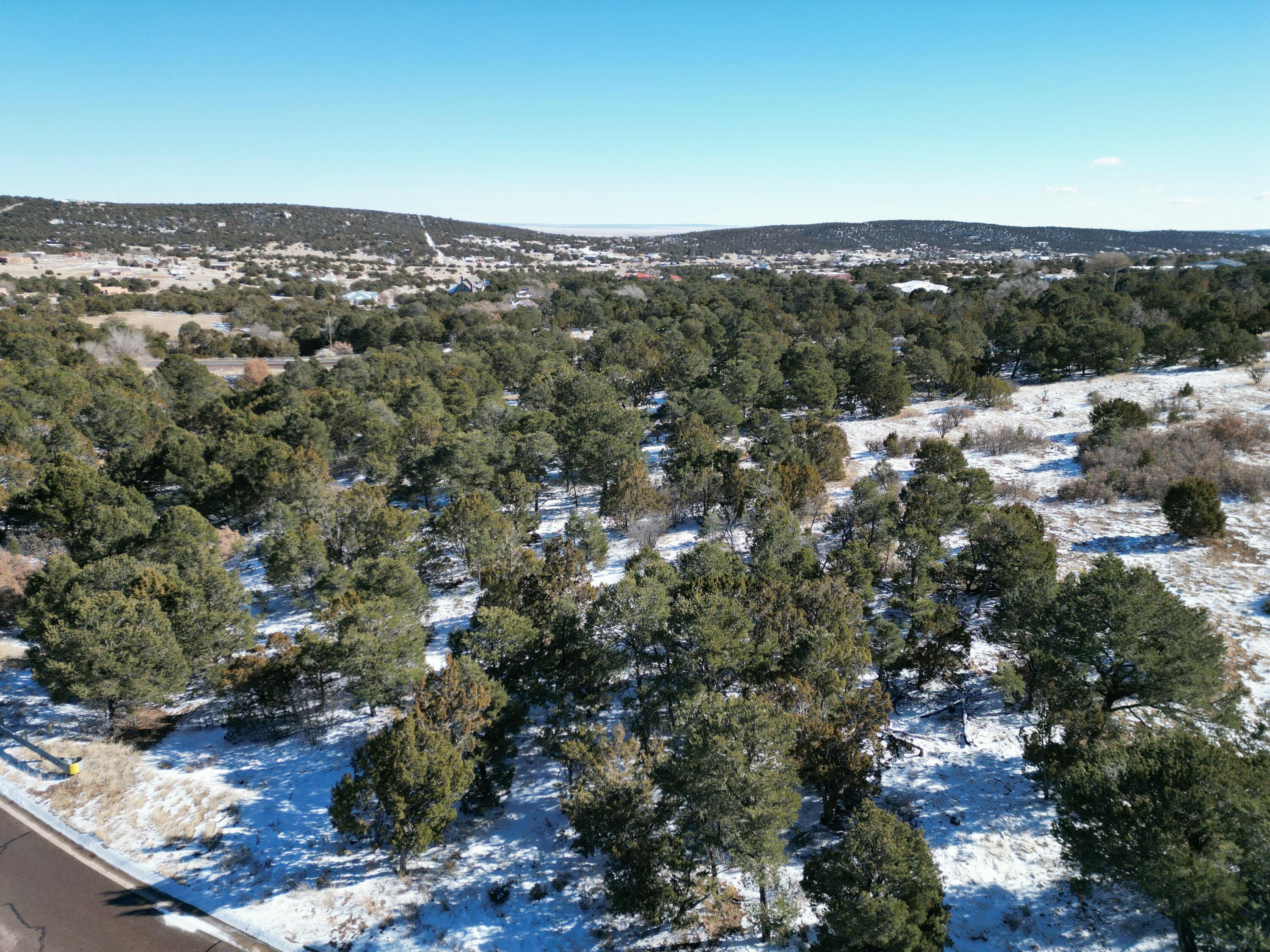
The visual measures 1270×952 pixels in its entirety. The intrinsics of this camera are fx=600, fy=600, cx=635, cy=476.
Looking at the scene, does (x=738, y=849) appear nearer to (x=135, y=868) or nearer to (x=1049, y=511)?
(x=135, y=868)

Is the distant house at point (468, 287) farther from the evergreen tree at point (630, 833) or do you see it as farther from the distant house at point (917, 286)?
the evergreen tree at point (630, 833)

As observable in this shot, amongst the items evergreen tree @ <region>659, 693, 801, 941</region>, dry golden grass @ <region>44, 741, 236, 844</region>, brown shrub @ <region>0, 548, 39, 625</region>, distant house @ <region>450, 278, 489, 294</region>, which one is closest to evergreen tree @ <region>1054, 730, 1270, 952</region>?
evergreen tree @ <region>659, 693, 801, 941</region>

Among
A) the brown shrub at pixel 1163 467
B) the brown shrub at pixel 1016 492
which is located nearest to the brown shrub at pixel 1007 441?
the brown shrub at pixel 1163 467

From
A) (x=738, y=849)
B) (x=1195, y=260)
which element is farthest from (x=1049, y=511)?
(x=1195, y=260)

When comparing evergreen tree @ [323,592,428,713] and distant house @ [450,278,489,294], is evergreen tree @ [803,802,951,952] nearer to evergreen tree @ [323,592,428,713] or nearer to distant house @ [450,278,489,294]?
evergreen tree @ [323,592,428,713]

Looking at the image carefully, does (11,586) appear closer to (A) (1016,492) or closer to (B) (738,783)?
(B) (738,783)

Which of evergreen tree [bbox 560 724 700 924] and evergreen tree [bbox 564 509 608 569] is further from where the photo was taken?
evergreen tree [bbox 564 509 608 569]
